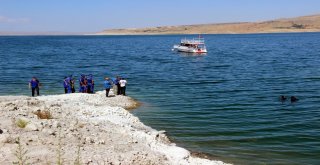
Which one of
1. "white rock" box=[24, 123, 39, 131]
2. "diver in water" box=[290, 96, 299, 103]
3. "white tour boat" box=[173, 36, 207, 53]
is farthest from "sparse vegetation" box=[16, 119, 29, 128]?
"white tour boat" box=[173, 36, 207, 53]

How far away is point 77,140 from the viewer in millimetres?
14500

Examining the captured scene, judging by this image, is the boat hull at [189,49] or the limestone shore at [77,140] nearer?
the limestone shore at [77,140]

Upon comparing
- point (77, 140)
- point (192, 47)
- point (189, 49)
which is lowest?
point (189, 49)

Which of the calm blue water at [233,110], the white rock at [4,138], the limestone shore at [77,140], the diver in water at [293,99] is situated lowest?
the calm blue water at [233,110]

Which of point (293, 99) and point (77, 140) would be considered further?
point (293, 99)

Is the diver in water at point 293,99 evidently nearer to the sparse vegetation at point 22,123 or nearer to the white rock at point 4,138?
the sparse vegetation at point 22,123

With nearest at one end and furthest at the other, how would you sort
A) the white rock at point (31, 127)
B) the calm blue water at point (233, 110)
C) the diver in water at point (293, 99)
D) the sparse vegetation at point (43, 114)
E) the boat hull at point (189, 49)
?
the white rock at point (31, 127)
the calm blue water at point (233, 110)
the sparse vegetation at point (43, 114)
the diver in water at point (293, 99)
the boat hull at point (189, 49)

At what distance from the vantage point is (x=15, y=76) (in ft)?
153

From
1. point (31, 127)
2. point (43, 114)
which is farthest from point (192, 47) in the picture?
point (31, 127)

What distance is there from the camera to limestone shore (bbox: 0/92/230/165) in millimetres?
12734

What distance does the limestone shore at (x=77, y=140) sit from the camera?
41.8ft

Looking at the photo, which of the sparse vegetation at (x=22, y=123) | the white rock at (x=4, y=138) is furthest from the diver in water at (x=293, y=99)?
the white rock at (x=4, y=138)

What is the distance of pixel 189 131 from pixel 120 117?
3232 millimetres

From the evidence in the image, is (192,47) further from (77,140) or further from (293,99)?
(77,140)
